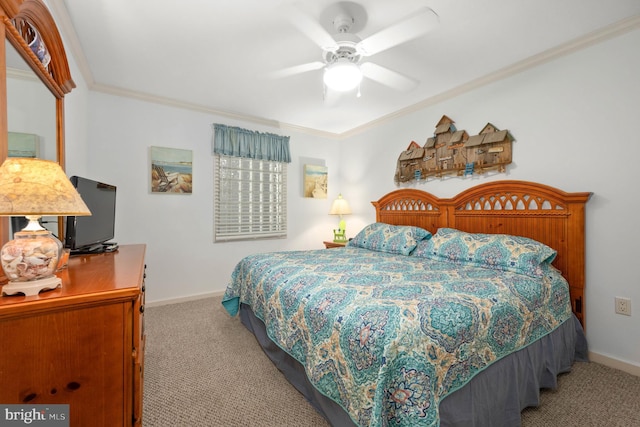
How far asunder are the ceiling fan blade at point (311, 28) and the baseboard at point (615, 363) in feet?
9.99

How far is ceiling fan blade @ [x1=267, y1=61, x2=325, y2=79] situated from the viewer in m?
2.20

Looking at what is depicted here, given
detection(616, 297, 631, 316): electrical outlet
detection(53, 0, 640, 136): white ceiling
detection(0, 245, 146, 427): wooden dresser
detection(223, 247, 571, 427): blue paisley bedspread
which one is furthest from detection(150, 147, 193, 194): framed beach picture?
detection(616, 297, 631, 316): electrical outlet

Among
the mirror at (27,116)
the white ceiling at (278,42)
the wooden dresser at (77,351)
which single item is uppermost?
the white ceiling at (278,42)

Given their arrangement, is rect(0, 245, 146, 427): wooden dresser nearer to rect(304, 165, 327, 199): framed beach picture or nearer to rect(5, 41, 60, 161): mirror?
rect(5, 41, 60, 161): mirror

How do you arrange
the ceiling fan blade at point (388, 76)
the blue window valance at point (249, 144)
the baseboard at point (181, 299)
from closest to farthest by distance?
1. the ceiling fan blade at point (388, 76)
2. the baseboard at point (181, 299)
3. the blue window valance at point (249, 144)

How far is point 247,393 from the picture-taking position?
180 centimetres

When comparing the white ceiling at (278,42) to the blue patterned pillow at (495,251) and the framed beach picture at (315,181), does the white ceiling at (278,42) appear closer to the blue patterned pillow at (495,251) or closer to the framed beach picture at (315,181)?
the framed beach picture at (315,181)

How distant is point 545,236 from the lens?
7.77 ft

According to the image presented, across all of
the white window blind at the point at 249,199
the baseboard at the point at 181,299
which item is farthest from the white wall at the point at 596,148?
the baseboard at the point at 181,299

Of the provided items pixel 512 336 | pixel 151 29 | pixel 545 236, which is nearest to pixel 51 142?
pixel 151 29

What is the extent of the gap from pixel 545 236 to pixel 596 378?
105 cm

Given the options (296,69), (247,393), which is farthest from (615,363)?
(296,69)

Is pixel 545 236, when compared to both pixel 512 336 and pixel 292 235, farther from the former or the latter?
pixel 292 235

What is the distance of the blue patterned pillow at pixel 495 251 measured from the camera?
2027mm
